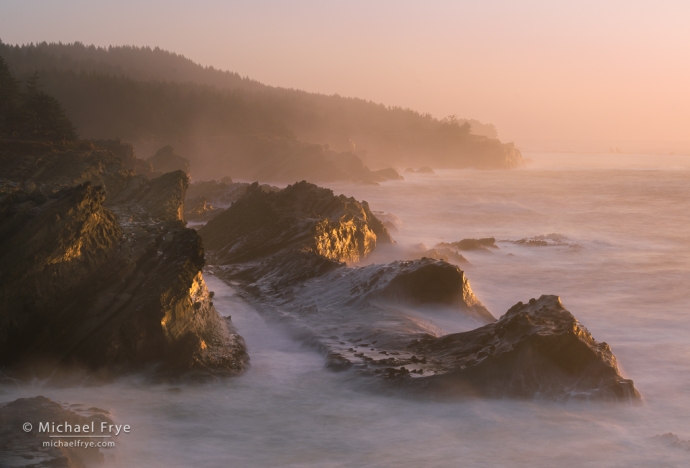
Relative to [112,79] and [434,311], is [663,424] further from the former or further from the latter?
[112,79]

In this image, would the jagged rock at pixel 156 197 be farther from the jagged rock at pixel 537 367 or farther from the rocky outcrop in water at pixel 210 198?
the jagged rock at pixel 537 367

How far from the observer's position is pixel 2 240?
11.4m

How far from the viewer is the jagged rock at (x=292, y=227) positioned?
20.8 meters

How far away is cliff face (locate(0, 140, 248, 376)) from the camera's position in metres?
10.9

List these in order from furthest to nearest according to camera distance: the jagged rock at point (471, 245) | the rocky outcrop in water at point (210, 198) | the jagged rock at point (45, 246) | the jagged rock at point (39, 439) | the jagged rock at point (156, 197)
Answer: the rocky outcrop in water at point (210, 198)
the jagged rock at point (471, 245)
the jagged rock at point (156, 197)
the jagged rock at point (45, 246)
the jagged rock at point (39, 439)

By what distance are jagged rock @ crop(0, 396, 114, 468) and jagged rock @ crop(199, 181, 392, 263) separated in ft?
38.7

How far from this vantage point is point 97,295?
11.6 m

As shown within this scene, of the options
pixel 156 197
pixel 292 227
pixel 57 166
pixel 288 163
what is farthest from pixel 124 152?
pixel 288 163

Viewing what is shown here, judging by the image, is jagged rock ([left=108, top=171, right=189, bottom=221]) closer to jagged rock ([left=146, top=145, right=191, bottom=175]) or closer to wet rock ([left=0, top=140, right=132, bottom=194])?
wet rock ([left=0, top=140, right=132, bottom=194])

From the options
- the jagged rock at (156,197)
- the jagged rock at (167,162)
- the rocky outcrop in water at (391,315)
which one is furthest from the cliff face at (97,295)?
the jagged rock at (167,162)

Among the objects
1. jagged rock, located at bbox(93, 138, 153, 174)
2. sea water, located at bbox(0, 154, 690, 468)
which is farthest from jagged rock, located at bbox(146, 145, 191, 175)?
sea water, located at bbox(0, 154, 690, 468)

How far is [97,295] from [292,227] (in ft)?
34.1

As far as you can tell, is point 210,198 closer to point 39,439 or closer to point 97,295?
point 97,295

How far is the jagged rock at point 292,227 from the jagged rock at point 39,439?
11.8 meters
